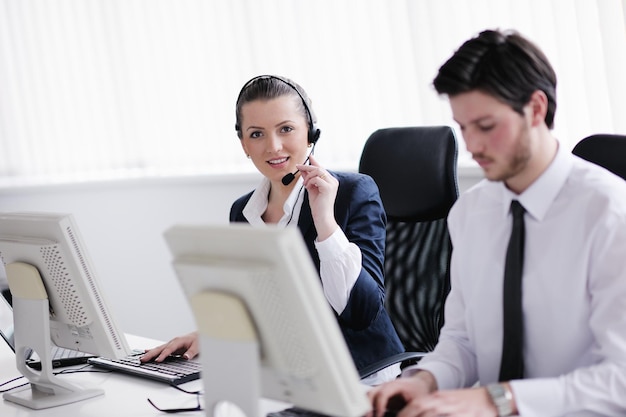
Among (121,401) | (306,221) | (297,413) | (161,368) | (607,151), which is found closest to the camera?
(297,413)

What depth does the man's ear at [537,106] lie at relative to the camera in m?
1.40

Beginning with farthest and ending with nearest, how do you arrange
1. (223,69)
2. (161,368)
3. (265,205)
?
(223,69), (265,205), (161,368)

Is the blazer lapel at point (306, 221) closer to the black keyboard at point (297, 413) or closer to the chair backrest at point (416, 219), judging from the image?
the chair backrest at point (416, 219)

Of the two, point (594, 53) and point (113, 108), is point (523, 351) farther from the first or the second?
point (113, 108)

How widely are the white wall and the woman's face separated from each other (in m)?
1.82

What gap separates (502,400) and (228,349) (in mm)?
428

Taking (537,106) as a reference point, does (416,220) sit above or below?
below

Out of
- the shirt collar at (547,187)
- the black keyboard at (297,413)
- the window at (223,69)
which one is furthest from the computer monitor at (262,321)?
the window at (223,69)

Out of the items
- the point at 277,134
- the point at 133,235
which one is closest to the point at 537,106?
the point at 277,134

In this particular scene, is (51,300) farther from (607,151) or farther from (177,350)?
(607,151)

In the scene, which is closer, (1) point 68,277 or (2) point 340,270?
(1) point 68,277

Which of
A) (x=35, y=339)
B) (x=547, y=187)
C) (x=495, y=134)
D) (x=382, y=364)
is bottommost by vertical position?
(x=382, y=364)

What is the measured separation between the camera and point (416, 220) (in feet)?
7.34

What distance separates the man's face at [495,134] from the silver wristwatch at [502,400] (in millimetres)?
338
